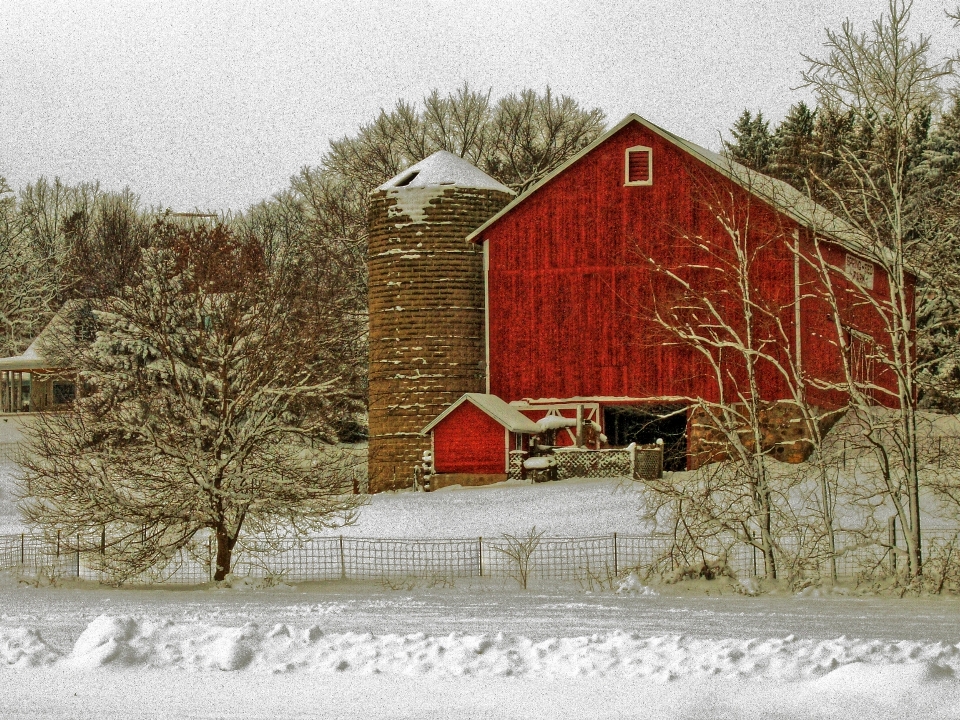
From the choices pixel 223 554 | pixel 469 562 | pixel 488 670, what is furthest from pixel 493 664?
pixel 469 562

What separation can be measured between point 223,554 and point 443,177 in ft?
61.1

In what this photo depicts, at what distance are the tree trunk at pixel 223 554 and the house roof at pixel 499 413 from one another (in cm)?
1327

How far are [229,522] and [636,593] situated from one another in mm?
5894

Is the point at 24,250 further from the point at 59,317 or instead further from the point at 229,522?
the point at 229,522

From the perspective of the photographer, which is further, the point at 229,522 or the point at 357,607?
the point at 229,522


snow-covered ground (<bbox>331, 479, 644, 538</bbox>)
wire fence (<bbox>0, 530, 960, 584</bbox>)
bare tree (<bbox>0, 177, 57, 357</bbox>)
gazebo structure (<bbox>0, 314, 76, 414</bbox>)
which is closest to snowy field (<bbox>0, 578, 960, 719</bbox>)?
wire fence (<bbox>0, 530, 960, 584</bbox>)

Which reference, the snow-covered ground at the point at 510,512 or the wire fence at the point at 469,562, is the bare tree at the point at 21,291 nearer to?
the snow-covered ground at the point at 510,512

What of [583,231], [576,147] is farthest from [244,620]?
[576,147]

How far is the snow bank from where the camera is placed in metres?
9.84

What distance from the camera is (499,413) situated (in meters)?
33.1

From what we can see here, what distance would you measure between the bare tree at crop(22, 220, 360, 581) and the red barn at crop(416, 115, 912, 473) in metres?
12.8

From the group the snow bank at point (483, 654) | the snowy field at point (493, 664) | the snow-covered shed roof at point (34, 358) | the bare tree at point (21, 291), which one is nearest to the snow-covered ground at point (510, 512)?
the snowy field at point (493, 664)

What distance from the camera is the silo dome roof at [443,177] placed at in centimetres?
3672

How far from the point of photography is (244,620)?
45.6ft
